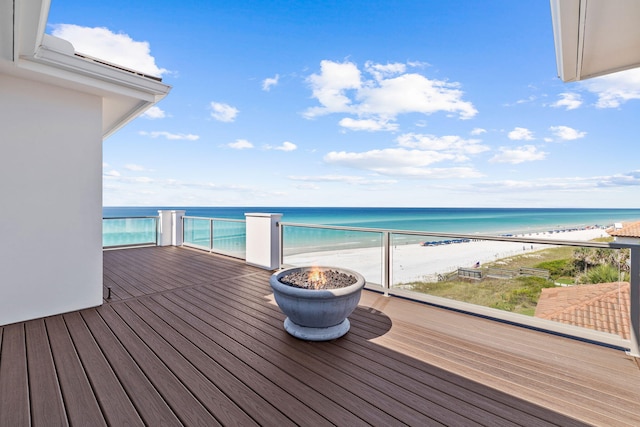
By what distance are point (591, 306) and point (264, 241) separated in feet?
15.0

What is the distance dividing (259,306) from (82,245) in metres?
2.24

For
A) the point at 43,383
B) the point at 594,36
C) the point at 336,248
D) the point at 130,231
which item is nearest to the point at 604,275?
the point at 594,36

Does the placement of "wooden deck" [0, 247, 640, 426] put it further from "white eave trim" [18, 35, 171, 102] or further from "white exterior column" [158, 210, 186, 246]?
"white exterior column" [158, 210, 186, 246]

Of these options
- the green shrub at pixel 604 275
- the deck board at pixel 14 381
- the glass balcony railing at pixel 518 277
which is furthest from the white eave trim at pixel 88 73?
the green shrub at pixel 604 275

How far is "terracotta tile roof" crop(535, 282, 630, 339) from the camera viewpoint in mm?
2350

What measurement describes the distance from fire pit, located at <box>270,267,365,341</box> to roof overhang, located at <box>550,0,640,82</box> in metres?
2.41

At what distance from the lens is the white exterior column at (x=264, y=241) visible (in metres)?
5.23

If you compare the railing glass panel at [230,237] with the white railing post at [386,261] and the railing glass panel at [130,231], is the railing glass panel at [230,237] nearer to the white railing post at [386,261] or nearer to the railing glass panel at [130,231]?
the railing glass panel at [130,231]

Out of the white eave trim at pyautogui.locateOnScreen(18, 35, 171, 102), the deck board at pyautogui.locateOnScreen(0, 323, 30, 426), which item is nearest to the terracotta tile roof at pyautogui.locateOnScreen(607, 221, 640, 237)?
the deck board at pyautogui.locateOnScreen(0, 323, 30, 426)

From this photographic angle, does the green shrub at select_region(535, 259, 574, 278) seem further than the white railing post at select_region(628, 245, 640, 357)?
Yes

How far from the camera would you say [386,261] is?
3.76 metres

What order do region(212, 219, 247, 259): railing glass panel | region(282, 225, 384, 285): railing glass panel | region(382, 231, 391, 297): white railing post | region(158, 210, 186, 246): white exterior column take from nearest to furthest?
region(382, 231, 391, 297): white railing post → region(282, 225, 384, 285): railing glass panel → region(212, 219, 247, 259): railing glass panel → region(158, 210, 186, 246): white exterior column

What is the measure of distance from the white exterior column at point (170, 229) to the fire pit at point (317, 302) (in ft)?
21.5

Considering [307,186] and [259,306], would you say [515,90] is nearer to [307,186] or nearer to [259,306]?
[259,306]
